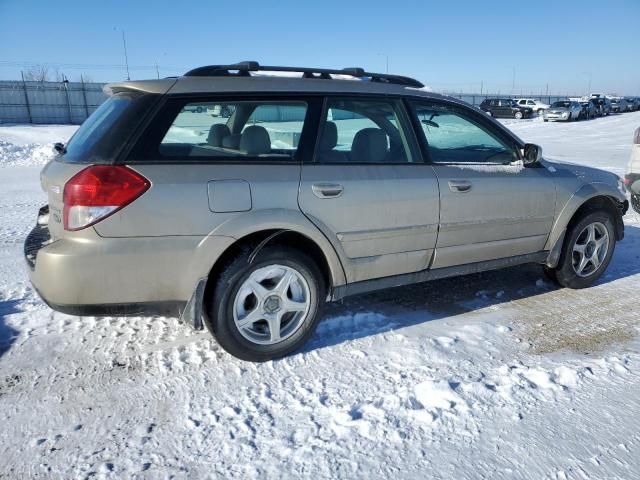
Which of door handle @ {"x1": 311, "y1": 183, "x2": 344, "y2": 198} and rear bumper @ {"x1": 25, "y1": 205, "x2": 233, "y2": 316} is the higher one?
door handle @ {"x1": 311, "y1": 183, "x2": 344, "y2": 198}

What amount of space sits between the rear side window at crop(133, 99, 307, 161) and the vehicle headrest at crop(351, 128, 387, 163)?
42 centimetres

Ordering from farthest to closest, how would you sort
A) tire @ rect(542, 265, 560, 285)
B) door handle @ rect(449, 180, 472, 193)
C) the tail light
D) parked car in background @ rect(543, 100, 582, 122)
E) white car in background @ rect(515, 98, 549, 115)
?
white car in background @ rect(515, 98, 549, 115) < parked car in background @ rect(543, 100, 582, 122) < tire @ rect(542, 265, 560, 285) < door handle @ rect(449, 180, 472, 193) < the tail light

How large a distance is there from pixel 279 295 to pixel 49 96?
35272 millimetres

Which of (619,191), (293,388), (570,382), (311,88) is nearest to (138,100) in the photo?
(311,88)

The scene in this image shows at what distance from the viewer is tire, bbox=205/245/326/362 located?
2.95 m

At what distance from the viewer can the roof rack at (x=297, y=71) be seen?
3.17 meters

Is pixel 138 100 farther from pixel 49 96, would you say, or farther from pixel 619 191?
pixel 49 96

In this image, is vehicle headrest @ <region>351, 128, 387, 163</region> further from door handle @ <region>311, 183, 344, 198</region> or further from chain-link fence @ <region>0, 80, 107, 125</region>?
chain-link fence @ <region>0, 80, 107, 125</region>

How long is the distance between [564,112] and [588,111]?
5.39 m

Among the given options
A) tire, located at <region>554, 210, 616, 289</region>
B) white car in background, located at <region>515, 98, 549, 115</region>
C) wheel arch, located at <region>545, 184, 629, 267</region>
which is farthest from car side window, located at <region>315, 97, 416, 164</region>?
white car in background, located at <region>515, 98, 549, 115</region>

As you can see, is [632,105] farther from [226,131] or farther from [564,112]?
[226,131]

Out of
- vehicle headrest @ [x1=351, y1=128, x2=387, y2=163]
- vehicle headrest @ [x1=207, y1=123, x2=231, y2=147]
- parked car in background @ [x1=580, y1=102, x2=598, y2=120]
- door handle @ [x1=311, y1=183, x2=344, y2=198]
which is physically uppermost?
parked car in background @ [x1=580, y1=102, x2=598, y2=120]

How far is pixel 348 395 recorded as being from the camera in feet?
9.08

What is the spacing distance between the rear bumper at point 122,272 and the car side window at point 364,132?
0.98 m
